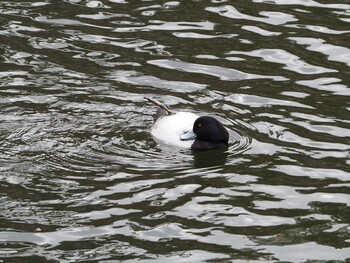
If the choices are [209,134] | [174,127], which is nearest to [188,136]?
[174,127]

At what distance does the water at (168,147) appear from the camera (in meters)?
10.4

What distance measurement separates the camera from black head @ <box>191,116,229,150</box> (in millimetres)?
13281

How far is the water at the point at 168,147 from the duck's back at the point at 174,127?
0.58 ft

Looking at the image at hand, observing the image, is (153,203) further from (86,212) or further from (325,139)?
(325,139)

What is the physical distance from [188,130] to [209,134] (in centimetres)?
53

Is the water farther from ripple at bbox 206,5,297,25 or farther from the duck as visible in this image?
the duck

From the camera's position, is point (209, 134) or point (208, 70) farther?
point (208, 70)

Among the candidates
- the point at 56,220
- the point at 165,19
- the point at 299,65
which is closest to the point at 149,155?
the point at 56,220

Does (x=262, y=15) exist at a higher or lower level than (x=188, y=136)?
higher

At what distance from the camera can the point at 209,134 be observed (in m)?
13.3

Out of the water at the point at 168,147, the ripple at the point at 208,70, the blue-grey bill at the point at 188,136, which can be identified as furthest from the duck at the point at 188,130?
the ripple at the point at 208,70

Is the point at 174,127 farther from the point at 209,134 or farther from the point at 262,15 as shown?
the point at 262,15

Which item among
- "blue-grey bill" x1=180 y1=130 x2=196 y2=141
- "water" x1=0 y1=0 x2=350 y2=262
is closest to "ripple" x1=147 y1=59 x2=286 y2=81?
"water" x1=0 y1=0 x2=350 y2=262

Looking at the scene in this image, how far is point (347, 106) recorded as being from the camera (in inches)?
553
